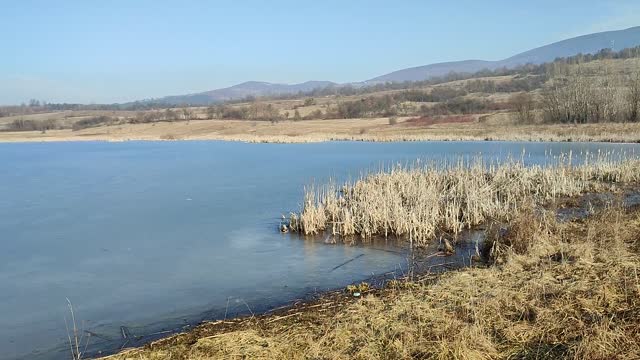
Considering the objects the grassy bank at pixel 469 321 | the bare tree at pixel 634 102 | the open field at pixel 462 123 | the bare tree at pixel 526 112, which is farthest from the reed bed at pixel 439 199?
the bare tree at pixel 526 112

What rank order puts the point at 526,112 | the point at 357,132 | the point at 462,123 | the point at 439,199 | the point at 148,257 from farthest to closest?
1. the point at 462,123
2. the point at 357,132
3. the point at 526,112
4. the point at 439,199
5. the point at 148,257

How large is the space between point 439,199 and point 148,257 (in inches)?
281

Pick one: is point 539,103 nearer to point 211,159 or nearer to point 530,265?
point 211,159

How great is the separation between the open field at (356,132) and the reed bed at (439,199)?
67.5 ft

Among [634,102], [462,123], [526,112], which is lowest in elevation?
[462,123]

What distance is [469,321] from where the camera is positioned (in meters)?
5.91

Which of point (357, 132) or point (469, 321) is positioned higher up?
point (469, 321)

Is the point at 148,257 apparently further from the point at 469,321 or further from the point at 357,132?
the point at 357,132

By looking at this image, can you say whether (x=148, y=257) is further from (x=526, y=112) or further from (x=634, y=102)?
(x=526, y=112)

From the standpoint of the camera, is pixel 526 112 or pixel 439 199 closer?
pixel 439 199

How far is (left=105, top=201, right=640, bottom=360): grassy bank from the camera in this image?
5.15 meters

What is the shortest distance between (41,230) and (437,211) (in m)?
9.36

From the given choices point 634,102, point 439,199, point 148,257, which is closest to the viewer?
point 148,257

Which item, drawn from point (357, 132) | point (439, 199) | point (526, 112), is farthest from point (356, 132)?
point (439, 199)
